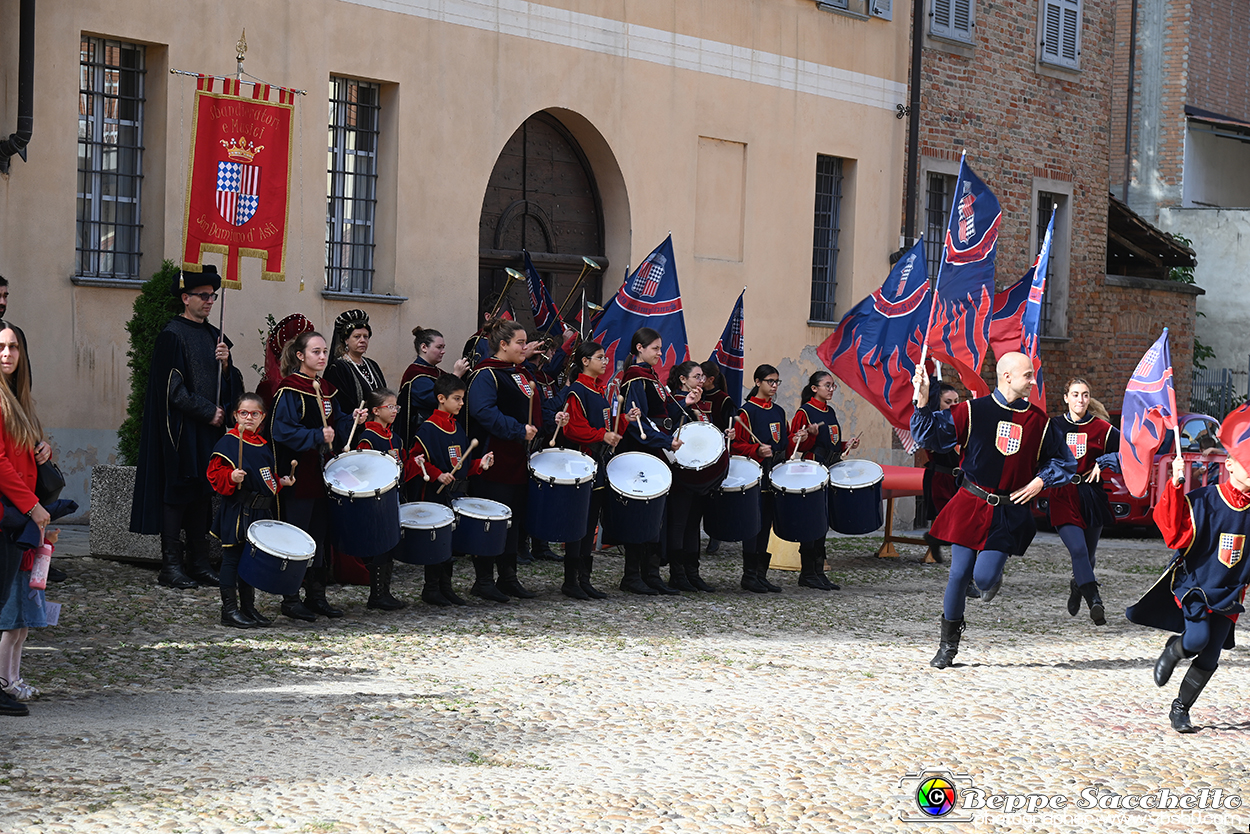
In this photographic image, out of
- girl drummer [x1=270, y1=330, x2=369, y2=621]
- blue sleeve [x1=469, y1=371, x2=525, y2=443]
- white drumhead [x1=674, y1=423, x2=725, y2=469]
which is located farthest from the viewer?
white drumhead [x1=674, y1=423, x2=725, y2=469]

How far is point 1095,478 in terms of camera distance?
10477 mm

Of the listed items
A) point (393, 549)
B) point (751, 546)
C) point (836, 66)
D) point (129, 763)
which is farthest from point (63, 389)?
point (836, 66)

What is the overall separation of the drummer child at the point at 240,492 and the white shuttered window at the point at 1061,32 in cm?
1424

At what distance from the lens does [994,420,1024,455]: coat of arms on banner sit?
8438mm

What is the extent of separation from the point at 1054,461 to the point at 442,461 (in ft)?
12.5

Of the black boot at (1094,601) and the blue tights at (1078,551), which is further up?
the blue tights at (1078,551)

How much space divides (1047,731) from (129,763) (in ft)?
12.9

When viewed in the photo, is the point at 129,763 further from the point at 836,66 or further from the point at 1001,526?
the point at 836,66

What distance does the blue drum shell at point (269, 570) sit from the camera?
332 inches

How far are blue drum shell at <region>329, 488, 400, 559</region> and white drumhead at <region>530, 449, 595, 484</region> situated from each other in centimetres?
122

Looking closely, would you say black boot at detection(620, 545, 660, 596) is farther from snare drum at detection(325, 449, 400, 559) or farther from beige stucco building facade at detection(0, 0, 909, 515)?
beige stucco building facade at detection(0, 0, 909, 515)

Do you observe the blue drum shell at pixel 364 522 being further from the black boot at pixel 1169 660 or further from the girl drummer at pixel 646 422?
the black boot at pixel 1169 660

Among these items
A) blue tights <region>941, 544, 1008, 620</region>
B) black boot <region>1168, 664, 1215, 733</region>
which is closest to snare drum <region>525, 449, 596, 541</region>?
blue tights <region>941, 544, 1008, 620</region>

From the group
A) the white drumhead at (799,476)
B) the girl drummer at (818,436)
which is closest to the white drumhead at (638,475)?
the white drumhead at (799,476)
